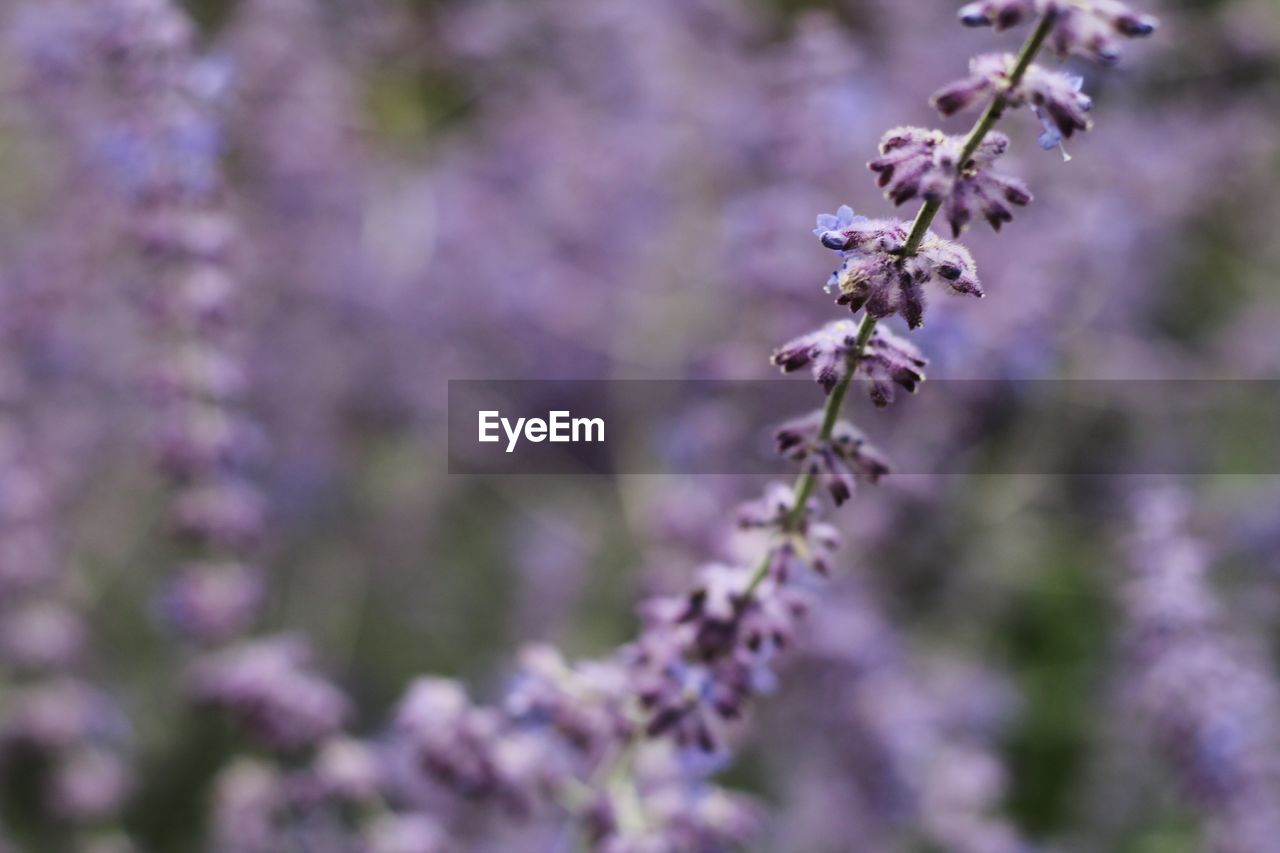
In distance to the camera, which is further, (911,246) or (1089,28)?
(911,246)

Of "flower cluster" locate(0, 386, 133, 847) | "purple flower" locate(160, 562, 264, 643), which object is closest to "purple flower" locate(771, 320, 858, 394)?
"purple flower" locate(160, 562, 264, 643)

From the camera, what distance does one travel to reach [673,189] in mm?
3510

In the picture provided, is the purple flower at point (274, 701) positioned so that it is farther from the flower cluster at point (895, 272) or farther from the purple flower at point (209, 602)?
the flower cluster at point (895, 272)

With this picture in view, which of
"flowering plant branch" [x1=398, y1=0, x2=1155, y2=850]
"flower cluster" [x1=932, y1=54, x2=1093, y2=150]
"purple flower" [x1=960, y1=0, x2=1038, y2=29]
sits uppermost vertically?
"purple flower" [x1=960, y1=0, x2=1038, y2=29]

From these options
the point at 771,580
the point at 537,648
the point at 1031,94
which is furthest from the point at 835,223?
the point at 537,648

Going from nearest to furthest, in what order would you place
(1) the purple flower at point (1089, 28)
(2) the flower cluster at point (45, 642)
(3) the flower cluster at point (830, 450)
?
(1) the purple flower at point (1089, 28), (3) the flower cluster at point (830, 450), (2) the flower cluster at point (45, 642)

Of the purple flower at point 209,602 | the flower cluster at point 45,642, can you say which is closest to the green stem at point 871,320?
the purple flower at point 209,602

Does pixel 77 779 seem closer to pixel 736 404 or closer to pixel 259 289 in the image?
pixel 259 289

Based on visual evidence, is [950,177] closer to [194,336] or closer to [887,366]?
[887,366]

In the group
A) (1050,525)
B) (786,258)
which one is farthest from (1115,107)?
(786,258)

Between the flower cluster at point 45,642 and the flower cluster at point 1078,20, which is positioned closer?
the flower cluster at point 1078,20

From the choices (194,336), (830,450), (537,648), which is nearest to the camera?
(830,450)

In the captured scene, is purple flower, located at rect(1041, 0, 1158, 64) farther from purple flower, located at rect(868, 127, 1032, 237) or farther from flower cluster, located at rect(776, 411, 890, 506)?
flower cluster, located at rect(776, 411, 890, 506)

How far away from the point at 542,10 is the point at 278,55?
870 millimetres
